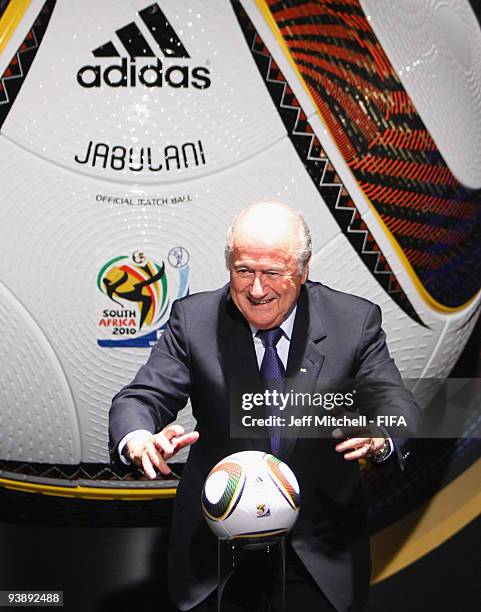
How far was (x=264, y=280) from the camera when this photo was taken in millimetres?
1498

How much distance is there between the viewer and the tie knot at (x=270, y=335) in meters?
1.61

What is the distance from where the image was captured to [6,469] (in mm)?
2023

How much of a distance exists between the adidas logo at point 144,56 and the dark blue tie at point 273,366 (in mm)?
527

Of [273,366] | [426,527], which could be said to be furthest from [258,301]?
[426,527]

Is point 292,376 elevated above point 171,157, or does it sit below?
below

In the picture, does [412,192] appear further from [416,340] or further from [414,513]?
[414,513]

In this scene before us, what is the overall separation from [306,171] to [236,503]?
2.27 feet

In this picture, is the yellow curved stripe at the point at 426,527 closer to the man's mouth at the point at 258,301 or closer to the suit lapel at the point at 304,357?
the suit lapel at the point at 304,357

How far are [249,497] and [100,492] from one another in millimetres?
640

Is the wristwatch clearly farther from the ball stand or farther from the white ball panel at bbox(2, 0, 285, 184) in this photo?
the white ball panel at bbox(2, 0, 285, 184)

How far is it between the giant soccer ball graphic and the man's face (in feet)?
1.11

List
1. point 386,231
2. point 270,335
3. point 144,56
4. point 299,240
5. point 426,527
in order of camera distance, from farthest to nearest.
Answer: point 426,527
point 386,231
point 144,56
point 270,335
point 299,240

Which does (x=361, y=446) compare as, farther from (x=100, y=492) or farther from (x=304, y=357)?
(x=100, y=492)

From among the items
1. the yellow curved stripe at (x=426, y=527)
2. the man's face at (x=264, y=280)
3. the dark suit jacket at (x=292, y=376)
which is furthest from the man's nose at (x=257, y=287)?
the yellow curved stripe at (x=426, y=527)
